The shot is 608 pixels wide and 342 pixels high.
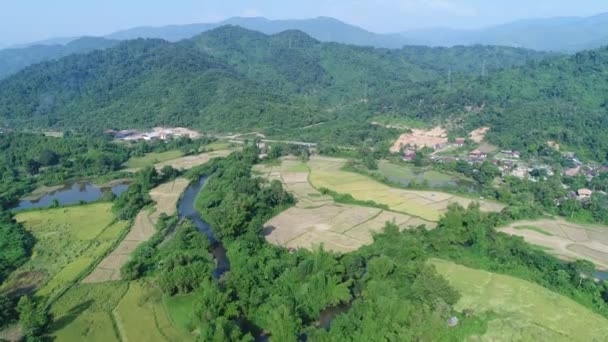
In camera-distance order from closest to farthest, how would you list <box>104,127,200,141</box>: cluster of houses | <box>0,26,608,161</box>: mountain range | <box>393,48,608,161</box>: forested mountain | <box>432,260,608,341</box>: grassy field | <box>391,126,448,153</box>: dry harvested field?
<box>432,260,608,341</box>: grassy field
<box>393,48,608,161</box>: forested mountain
<box>391,126,448,153</box>: dry harvested field
<box>0,26,608,161</box>: mountain range
<box>104,127,200,141</box>: cluster of houses

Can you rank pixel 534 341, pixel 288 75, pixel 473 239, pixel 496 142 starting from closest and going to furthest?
1. pixel 534 341
2. pixel 473 239
3. pixel 496 142
4. pixel 288 75

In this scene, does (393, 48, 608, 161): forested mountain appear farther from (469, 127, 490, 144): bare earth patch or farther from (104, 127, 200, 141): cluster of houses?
(104, 127, 200, 141): cluster of houses

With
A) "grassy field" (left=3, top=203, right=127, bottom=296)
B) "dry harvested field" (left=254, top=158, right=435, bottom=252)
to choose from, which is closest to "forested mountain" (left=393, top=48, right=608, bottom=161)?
"dry harvested field" (left=254, top=158, right=435, bottom=252)

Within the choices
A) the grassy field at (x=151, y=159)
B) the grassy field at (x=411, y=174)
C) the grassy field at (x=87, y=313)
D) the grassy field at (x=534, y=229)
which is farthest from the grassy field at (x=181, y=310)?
the grassy field at (x=151, y=159)

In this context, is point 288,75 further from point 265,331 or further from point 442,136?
point 265,331

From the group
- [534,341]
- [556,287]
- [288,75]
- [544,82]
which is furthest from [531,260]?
[288,75]
